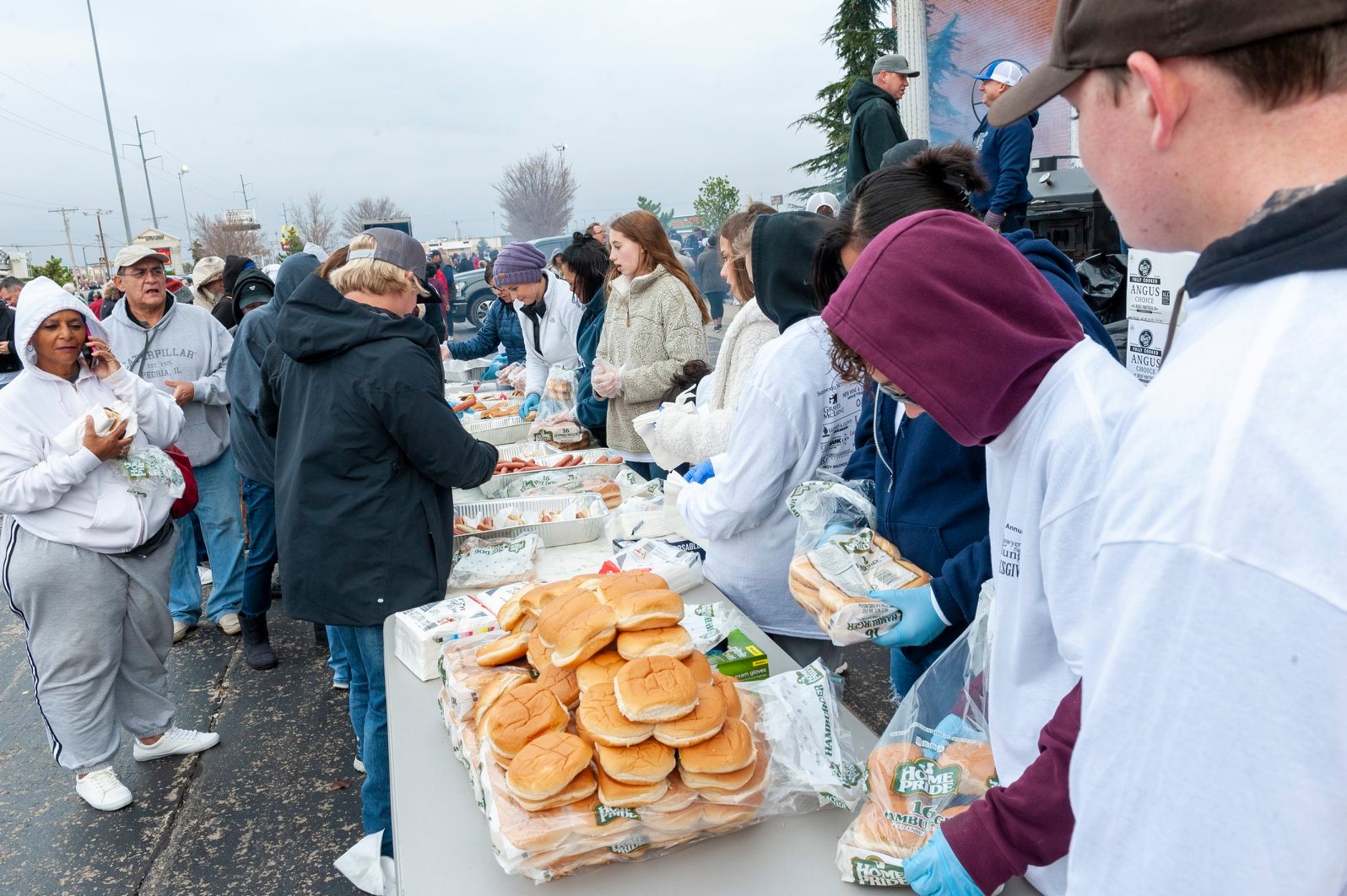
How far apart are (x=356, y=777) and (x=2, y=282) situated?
9.46 m

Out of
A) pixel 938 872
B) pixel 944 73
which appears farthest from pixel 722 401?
pixel 944 73

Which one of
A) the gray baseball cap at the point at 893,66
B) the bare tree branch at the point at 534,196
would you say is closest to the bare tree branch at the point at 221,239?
the bare tree branch at the point at 534,196

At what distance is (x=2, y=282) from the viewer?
985 centimetres

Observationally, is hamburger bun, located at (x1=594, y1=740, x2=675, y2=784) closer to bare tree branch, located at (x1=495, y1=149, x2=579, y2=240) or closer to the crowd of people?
the crowd of people

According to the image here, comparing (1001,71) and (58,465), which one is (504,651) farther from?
(1001,71)

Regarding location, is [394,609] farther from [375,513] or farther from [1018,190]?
[1018,190]

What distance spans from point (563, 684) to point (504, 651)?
11.4 inches

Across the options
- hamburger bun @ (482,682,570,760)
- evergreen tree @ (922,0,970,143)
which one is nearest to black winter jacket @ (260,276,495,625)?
hamburger bun @ (482,682,570,760)

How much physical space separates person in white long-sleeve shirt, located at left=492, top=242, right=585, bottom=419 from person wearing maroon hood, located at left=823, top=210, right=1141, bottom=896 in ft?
13.9

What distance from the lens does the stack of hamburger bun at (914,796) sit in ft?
4.53

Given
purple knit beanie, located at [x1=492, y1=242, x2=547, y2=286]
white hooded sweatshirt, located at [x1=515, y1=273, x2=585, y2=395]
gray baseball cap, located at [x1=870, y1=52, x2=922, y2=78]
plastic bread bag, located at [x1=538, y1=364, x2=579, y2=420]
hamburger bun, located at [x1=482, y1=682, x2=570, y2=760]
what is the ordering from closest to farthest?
hamburger bun, located at [x1=482, y1=682, x2=570, y2=760] → plastic bread bag, located at [x1=538, y1=364, x2=579, y2=420] → purple knit beanie, located at [x1=492, y1=242, x2=547, y2=286] → white hooded sweatshirt, located at [x1=515, y1=273, x2=585, y2=395] → gray baseball cap, located at [x1=870, y1=52, x2=922, y2=78]

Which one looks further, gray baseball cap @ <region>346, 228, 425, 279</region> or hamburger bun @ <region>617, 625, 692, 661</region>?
gray baseball cap @ <region>346, 228, 425, 279</region>

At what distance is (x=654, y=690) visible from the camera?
1.56 meters

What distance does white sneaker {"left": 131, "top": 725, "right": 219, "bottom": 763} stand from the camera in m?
3.79
